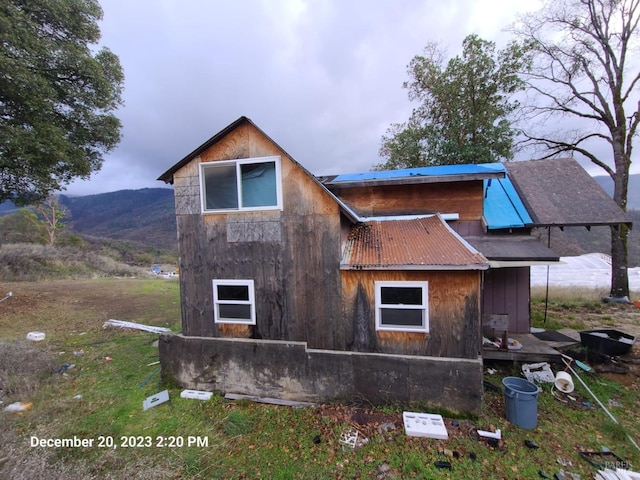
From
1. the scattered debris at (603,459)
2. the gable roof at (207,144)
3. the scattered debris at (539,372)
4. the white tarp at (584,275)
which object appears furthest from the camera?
the white tarp at (584,275)

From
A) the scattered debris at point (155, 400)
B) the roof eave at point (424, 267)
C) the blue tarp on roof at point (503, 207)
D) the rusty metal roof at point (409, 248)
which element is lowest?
the scattered debris at point (155, 400)

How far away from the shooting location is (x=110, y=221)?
7600cm

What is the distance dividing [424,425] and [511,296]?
5.35 metres

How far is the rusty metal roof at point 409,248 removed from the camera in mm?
5094

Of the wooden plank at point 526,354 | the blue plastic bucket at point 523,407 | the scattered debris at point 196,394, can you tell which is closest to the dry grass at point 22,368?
the scattered debris at point 196,394

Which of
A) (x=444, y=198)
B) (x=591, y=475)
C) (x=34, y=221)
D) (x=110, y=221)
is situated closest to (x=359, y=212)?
(x=444, y=198)

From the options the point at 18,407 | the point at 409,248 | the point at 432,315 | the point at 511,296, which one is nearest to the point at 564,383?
the point at 511,296

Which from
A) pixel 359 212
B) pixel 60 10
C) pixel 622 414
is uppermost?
pixel 60 10

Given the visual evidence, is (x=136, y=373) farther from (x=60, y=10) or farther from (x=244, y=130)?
(x=60, y=10)

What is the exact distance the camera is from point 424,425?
189 inches

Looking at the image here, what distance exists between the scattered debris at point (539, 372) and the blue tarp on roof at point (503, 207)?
11.5ft

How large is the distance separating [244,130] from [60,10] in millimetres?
9791

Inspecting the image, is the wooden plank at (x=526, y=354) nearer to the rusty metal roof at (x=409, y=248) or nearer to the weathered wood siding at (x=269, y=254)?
the rusty metal roof at (x=409, y=248)

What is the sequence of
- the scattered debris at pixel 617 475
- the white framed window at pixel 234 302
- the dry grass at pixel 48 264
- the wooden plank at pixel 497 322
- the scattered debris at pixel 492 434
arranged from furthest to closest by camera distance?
1. the dry grass at pixel 48 264
2. the wooden plank at pixel 497 322
3. the white framed window at pixel 234 302
4. the scattered debris at pixel 492 434
5. the scattered debris at pixel 617 475
